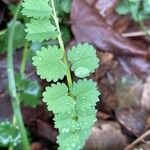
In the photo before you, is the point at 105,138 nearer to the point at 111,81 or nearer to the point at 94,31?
the point at 111,81

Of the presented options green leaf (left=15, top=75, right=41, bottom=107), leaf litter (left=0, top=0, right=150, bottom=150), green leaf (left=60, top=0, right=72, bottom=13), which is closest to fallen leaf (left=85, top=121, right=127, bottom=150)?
leaf litter (left=0, top=0, right=150, bottom=150)

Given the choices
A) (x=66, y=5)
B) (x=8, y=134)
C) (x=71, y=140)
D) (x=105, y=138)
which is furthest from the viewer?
(x=66, y=5)

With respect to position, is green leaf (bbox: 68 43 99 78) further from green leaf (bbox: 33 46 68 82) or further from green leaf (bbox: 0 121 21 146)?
green leaf (bbox: 0 121 21 146)

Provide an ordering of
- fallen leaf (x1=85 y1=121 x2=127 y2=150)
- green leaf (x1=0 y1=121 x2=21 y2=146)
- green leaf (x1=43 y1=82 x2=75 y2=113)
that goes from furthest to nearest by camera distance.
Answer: fallen leaf (x1=85 y1=121 x2=127 y2=150) → green leaf (x1=0 y1=121 x2=21 y2=146) → green leaf (x1=43 y1=82 x2=75 y2=113)

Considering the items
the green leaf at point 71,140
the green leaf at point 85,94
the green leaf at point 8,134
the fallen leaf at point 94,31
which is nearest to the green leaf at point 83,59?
the green leaf at point 85,94

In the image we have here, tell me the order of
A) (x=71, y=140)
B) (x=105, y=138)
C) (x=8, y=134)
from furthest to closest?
(x=105, y=138) → (x=8, y=134) → (x=71, y=140)

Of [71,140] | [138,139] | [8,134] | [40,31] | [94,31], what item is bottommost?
[138,139]

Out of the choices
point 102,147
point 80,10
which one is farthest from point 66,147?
point 80,10

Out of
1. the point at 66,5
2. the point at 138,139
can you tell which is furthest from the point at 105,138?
the point at 66,5
